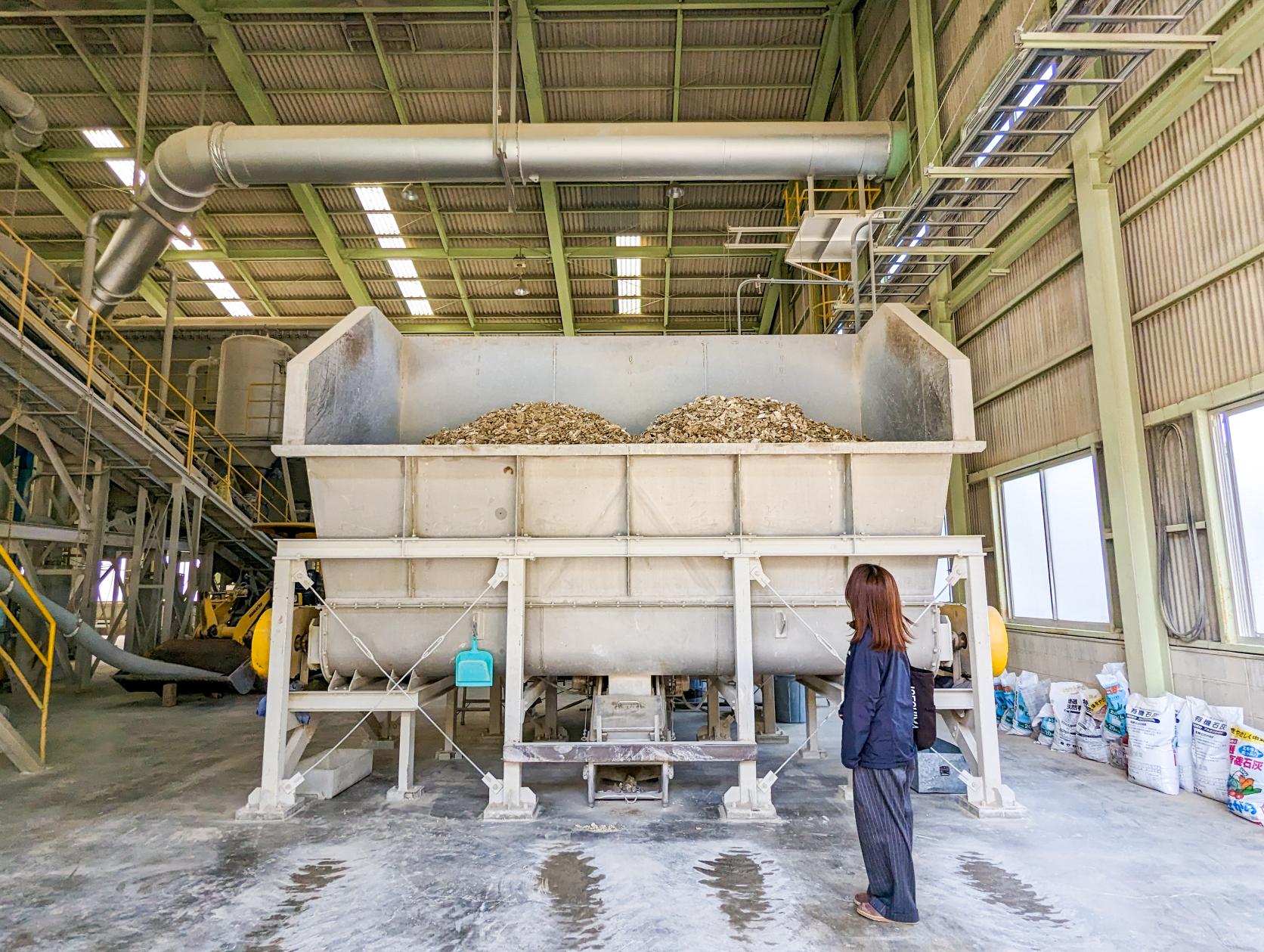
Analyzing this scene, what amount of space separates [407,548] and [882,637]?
9.59 feet

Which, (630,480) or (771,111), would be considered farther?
(771,111)

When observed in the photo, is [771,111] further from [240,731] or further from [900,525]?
[240,731]

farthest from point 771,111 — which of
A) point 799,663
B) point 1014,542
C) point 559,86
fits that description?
point 799,663

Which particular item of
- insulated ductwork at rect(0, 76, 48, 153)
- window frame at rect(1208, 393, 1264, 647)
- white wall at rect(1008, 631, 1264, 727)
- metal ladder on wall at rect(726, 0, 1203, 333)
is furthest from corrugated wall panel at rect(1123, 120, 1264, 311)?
insulated ductwork at rect(0, 76, 48, 153)

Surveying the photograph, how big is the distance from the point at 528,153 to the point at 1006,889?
10.0 meters

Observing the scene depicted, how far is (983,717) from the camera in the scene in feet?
15.6

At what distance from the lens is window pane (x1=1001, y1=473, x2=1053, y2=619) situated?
8031mm

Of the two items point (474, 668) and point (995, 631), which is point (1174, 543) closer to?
point (995, 631)

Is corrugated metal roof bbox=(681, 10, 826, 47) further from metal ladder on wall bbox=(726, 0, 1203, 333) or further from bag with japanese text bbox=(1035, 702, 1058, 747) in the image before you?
bag with japanese text bbox=(1035, 702, 1058, 747)

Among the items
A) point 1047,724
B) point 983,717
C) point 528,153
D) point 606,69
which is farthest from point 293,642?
point 606,69

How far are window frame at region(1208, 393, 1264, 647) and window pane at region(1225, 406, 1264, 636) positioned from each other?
Result: 0.03ft

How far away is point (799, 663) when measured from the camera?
16.3ft

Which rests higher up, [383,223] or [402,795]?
[383,223]

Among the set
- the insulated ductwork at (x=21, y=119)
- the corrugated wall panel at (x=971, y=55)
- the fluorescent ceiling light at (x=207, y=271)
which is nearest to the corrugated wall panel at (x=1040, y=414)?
the corrugated wall panel at (x=971, y=55)
